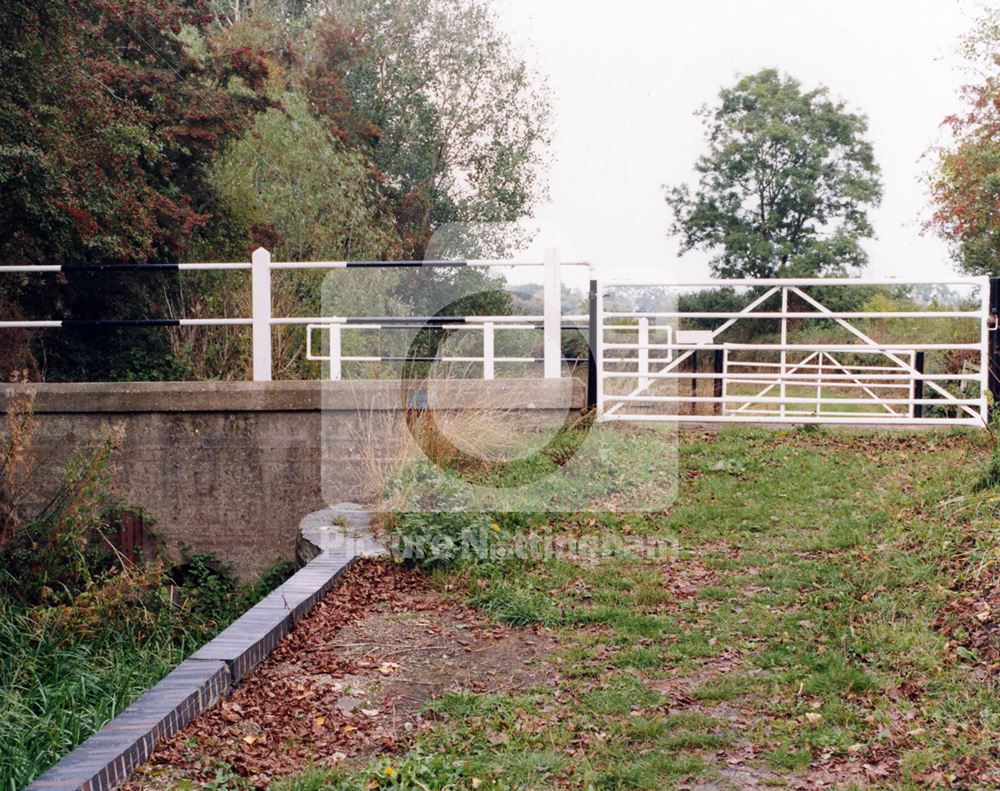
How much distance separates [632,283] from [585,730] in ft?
18.7

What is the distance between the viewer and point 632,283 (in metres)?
8.64

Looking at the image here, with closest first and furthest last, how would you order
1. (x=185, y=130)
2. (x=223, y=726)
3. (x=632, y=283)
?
(x=223, y=726) → (x=632, y=283) → (x=185, y=130)

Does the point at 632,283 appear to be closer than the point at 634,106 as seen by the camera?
Yes

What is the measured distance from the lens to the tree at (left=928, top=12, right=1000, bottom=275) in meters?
20.3

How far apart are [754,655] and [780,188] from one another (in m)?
23.7

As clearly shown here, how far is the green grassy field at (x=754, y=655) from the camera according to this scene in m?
3.07

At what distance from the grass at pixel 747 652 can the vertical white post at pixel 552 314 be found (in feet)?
5.09

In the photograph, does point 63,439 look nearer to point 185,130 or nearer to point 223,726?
point 223,726

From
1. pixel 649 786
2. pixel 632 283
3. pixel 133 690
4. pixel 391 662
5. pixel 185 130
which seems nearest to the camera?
pixel 649 786

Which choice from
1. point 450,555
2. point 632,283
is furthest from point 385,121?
point 450,555

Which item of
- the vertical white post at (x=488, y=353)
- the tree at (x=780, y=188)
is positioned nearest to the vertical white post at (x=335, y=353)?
the vertical white post at (x=488, y=353)

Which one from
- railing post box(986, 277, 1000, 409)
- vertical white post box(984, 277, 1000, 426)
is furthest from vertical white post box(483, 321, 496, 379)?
railing post box(986, 277, 1000, 409)

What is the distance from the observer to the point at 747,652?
4.14 metres

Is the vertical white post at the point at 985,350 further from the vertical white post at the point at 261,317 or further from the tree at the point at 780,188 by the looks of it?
the tree at the point at 780,188
